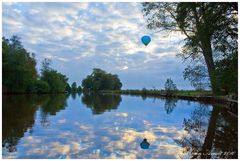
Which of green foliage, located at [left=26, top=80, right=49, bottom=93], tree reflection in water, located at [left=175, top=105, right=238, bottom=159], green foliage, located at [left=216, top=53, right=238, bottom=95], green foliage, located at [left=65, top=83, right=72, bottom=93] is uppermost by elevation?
green foliage, located at [left=65, top=83, right=72, bottom=93]

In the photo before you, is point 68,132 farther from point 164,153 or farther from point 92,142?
point 164,153

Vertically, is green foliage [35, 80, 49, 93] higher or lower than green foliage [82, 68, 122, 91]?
lower

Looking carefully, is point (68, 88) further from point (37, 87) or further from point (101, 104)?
point (101, 104)

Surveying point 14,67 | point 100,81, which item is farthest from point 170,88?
point 100,81

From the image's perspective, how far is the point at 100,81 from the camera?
13075 cm

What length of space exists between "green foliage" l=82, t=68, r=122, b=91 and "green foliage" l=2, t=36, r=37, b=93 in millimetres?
68971

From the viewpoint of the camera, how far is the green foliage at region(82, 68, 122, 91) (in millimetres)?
130125

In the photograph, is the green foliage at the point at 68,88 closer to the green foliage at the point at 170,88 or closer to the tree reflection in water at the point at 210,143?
the green foliage at the point at 170,88

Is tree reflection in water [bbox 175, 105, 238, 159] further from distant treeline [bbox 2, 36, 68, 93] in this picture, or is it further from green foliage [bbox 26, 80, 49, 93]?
green foliage [bbox 26, 80, 49, 93]

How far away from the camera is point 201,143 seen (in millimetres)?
8586

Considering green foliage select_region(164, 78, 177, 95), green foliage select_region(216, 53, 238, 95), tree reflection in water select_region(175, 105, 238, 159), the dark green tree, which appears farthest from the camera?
the dark green tree

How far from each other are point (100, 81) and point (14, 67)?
74.3 metres

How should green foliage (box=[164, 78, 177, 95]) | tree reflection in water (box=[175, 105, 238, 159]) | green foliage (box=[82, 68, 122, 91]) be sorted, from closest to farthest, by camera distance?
tree reflection in water (box=[175, 105, 238, 159])
green foliage (box=[164, 78, 177, 95])
green foliage (box=[82, 68, 122, 91])

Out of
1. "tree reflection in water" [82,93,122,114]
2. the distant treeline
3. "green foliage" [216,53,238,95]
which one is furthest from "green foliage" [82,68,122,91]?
"green foliage" [216,53,238,95]
